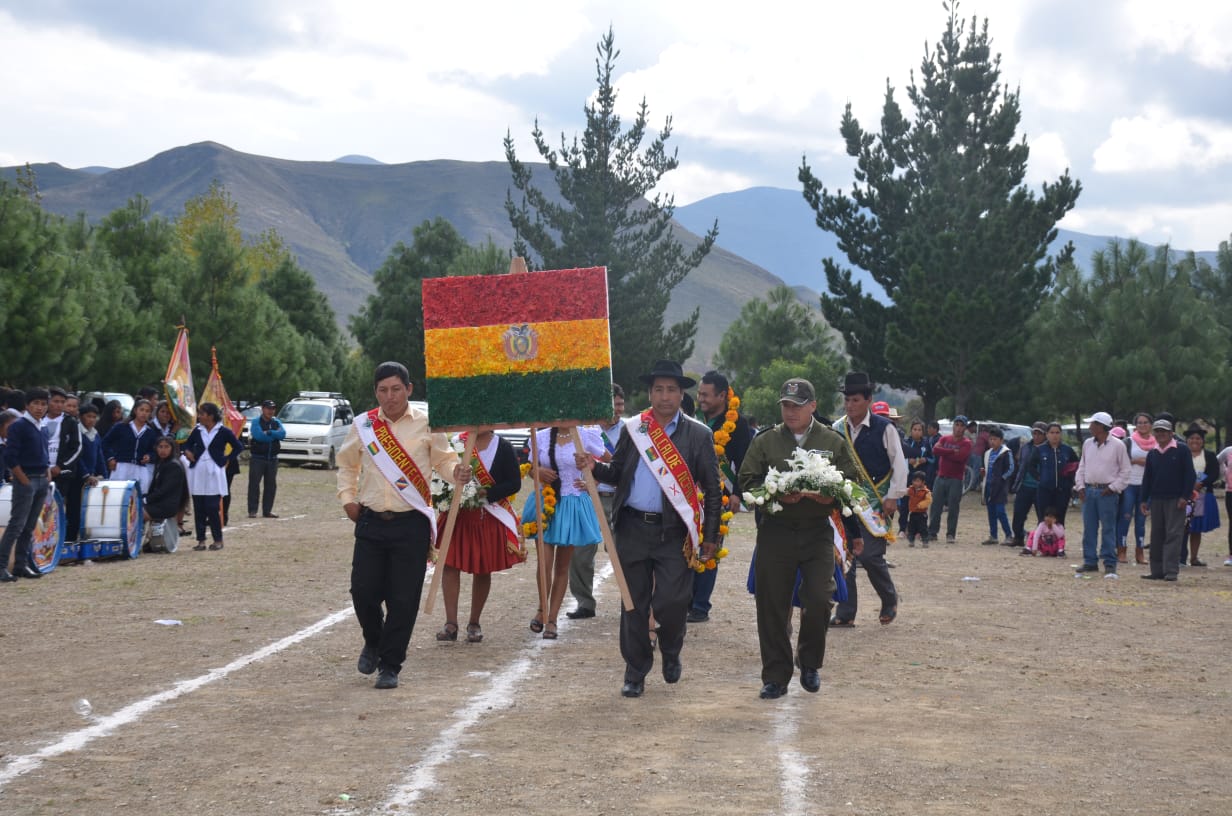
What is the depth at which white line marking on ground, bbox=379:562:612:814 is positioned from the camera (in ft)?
19.6

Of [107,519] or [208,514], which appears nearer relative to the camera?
[107,519]

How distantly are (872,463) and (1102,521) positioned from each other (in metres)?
7.24

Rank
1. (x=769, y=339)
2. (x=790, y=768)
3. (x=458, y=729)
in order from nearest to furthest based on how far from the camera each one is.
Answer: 1. (x=790, y=768)
2. (x=458, y=729)
3. (x=769, y=339)

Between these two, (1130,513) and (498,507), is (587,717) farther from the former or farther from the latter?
(1130,513)

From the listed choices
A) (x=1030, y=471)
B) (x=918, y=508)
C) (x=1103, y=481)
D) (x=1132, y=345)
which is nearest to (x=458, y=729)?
(x=1103, y=481)

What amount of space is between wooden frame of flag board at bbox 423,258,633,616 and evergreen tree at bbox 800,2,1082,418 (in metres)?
33.1

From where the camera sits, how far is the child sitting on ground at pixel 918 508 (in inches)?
864

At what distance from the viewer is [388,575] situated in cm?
877

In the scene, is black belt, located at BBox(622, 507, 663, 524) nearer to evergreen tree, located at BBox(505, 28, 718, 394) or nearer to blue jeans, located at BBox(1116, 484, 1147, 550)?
blue jeans, located at BBox(1116, 484, 1147, 550)

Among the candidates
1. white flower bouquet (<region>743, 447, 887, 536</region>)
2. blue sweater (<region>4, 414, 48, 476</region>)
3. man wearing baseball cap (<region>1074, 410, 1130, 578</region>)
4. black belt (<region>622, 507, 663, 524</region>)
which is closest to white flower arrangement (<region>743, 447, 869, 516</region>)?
white flower bouquet (<region>743, 447, 887, 536</region>)

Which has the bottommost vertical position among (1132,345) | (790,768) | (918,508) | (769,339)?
(790,768)

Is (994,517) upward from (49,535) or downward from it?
upward

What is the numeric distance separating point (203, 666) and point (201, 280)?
40.9 metres

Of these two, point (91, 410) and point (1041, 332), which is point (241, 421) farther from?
point (1041, 332)
